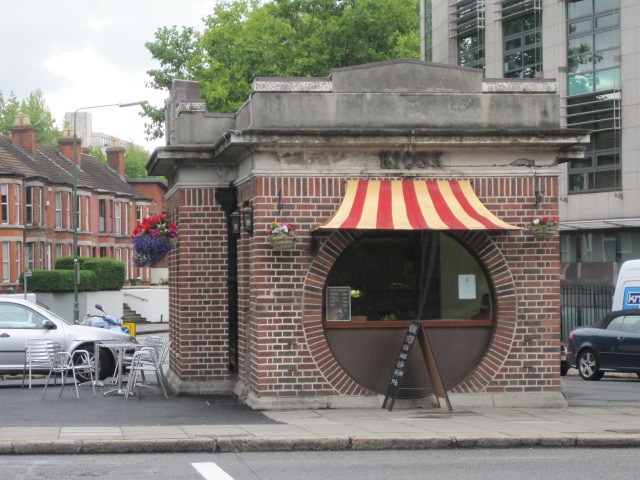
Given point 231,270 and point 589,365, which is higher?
point 231,270

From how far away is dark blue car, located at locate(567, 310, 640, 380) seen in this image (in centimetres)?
2300

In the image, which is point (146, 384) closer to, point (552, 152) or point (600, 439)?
point (552, 152)

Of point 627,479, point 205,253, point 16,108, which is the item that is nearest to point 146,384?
point 205,253

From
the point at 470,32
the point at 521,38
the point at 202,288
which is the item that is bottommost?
the point at 202,288

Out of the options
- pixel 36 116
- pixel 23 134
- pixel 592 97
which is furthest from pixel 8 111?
pixel 592 97

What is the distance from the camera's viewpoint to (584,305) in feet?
107

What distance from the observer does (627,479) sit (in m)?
9.88

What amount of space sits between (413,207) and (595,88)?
27.7 metres

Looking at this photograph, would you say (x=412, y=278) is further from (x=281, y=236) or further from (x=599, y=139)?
(x=599, y=139)

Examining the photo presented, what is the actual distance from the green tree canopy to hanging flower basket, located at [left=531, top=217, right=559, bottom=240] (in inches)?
1244

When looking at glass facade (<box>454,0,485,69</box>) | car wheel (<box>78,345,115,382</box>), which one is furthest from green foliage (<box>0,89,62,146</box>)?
car wheel (<box>78,345,115,382</box>)

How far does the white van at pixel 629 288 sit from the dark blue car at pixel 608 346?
1.56 ft

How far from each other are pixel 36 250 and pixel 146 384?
42456 millimetres

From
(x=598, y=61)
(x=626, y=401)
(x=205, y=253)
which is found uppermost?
(x=598, y=61)
